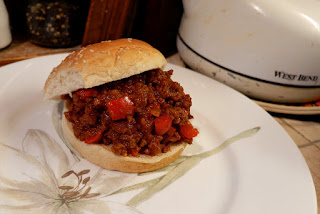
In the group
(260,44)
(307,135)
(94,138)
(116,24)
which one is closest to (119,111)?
(94,138)

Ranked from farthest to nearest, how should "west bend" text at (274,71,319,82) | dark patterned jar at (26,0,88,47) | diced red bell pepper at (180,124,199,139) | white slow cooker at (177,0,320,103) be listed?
1. dark patterned jar at (26,0,88,47)
2. "west bend" text at (274,71,319,82)
3. white slow cooker at (177,0,320,103)
4. diced red bell pepper at (180,124,199,139)

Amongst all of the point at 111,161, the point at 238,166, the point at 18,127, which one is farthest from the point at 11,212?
the point at 238,166

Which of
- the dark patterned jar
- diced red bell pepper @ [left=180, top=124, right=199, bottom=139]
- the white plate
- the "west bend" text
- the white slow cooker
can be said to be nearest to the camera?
the white plate

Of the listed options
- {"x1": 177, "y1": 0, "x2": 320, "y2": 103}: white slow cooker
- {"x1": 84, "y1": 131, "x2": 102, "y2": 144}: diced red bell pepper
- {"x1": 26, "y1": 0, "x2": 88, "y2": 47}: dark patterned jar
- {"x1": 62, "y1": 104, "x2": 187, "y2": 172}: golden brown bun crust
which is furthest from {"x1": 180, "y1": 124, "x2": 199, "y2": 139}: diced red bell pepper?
{"x1": 26, "y1": 0, "x2": 88, "y2": 47}: dark patterned jar

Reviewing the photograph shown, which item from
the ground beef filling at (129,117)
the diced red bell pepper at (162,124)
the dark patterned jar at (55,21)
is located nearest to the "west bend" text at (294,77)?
the ground beef filling at (129,117)

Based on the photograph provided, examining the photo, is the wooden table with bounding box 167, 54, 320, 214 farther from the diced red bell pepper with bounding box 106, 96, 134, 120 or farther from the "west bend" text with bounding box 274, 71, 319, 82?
the diced red bell pepper with bounding box 106, 96, 134, 120

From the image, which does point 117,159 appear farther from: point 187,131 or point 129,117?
point 187,131

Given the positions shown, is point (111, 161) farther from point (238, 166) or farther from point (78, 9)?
point (78, 9)
